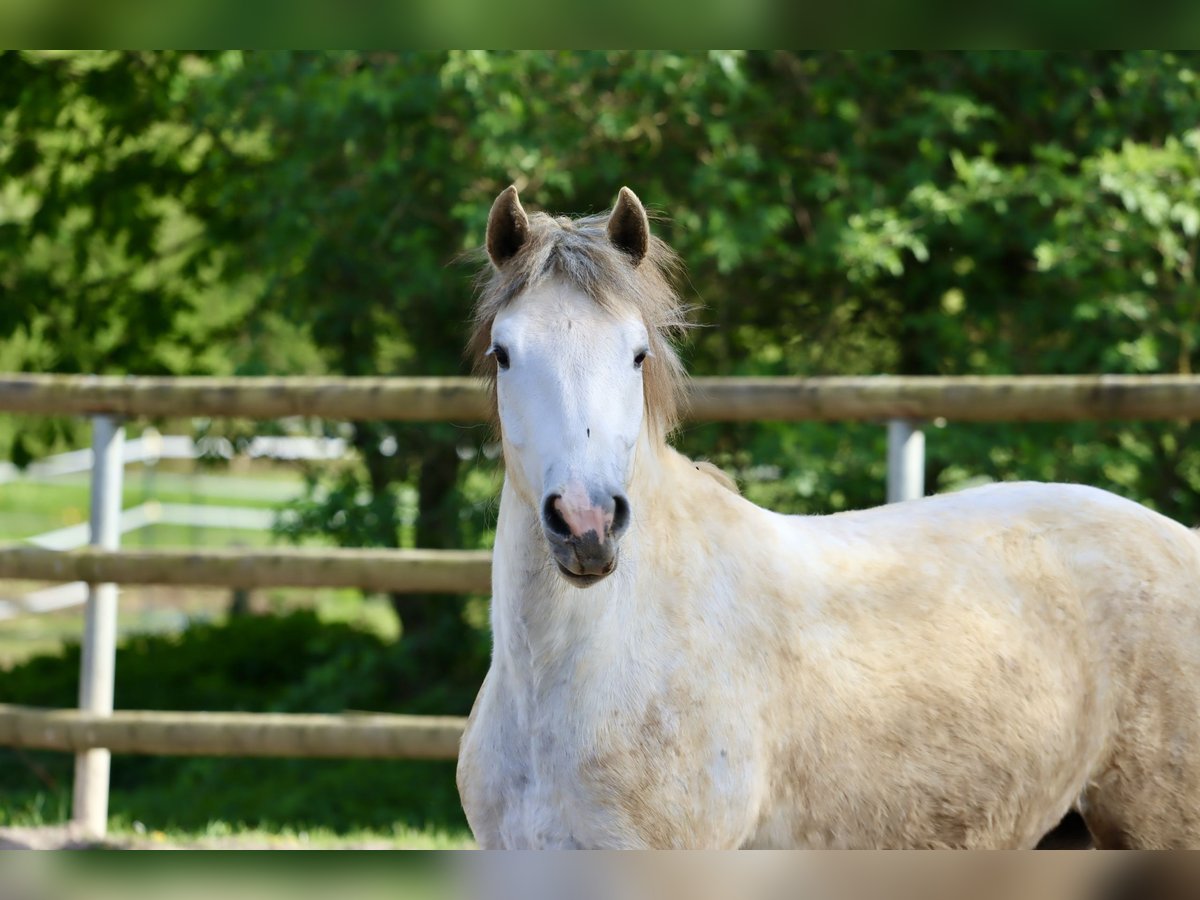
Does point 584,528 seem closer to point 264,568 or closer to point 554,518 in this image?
point 554,518

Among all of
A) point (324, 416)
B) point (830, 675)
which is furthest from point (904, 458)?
point (324, 416)

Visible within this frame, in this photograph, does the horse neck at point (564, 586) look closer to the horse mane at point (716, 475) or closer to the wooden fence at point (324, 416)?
the horse mane at point (716, 475)

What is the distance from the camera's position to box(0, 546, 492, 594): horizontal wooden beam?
13.1ft

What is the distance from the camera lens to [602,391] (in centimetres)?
192

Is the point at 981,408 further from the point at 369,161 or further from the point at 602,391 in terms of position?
the point at 369,161

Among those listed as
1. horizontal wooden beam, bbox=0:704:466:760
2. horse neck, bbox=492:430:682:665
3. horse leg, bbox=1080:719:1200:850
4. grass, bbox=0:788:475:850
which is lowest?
grass, bbox=0:788:475:850

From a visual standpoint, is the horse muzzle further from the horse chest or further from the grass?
the grass

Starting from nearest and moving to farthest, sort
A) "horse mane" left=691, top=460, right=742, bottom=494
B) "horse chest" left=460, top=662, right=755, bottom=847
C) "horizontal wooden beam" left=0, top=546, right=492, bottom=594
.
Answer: "horse chest" left=460, top=662, right=755, bottom=847 → "horse mane" left=691, top=460, right=742, bottom=494 → "horizontal wooden beam" left=0, top=546, right=492, bottom=594

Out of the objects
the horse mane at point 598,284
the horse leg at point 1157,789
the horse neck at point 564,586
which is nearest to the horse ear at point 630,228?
the horse mane at point 598,284

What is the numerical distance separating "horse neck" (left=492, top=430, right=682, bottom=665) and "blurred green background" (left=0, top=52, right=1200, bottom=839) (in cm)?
295

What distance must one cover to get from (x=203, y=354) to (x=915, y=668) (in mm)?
5815

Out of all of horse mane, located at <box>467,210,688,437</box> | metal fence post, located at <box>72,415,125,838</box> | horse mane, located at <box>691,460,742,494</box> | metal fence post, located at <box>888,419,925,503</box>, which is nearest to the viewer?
horse mane, located at <box>467,210,688,437</box>

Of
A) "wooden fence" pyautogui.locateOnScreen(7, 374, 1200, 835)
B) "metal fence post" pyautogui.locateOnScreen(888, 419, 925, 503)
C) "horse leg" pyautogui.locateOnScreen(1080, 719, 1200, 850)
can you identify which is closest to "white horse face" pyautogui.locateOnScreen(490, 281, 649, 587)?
"horse leg" pyautogui.locateOnScreen(1080, 719, 1200, 850)

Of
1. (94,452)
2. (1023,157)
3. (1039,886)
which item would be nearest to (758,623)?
(1039,886)
